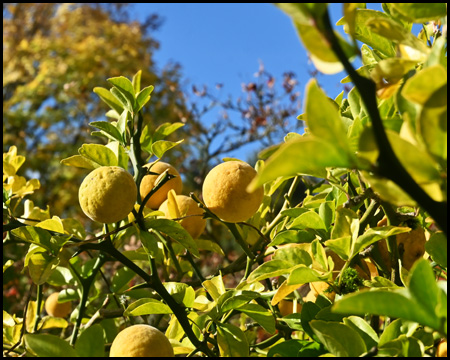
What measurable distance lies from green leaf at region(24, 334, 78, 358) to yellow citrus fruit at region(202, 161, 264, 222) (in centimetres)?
27

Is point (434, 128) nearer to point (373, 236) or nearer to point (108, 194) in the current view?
point (373, 236)

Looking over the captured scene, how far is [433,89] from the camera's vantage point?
26 centimetres

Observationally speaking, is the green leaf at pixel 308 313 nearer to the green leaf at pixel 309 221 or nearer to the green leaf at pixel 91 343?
the green leaf at pixel 309 221

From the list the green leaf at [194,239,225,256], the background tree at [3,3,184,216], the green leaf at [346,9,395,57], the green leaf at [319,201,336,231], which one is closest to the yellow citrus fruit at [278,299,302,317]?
the green leaf at [194,239,225,256]

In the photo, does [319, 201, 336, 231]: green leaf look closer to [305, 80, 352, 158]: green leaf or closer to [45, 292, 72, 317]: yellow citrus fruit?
[305, 80, 352, 158]: green leaf

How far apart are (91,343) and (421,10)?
1.32 ft

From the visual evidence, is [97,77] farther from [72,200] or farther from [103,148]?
[103,148]

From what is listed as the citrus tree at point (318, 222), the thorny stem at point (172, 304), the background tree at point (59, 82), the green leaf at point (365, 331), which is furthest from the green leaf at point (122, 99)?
the background tree at point (59, 82)

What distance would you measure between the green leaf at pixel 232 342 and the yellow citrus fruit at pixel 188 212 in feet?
0.70

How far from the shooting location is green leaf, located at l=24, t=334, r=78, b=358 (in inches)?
16.9

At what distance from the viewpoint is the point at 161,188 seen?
0.79 metres

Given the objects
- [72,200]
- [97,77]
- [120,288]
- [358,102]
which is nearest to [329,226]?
[358,102]

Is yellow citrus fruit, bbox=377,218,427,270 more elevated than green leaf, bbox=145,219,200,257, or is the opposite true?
green leaf, bbox=145,219,200,257

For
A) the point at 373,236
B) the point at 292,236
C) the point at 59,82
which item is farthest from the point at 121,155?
the point at 59,82
